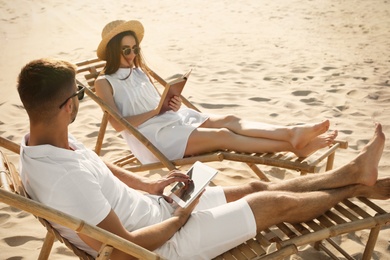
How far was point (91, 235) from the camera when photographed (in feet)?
6.09

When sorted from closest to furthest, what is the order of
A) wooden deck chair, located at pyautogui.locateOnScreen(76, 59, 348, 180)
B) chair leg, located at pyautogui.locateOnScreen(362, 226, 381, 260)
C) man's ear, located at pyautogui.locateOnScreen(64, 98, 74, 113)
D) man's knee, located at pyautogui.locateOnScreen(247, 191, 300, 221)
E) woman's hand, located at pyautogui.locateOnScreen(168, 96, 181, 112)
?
man's ear, located at pyautogui.locateOnScreen(64, 98, 74, 113), man's knee, located at pyautogui.locateOnScreen(247, 191, 300, 221), chair leg, located at pyautogui.locateOnScreen(362, 226, 381, 260), wooden deck chair, located at pyautogui.locateOnScreen(76, 59, 348, 180), woman's hand, located at pyautogui.locateOnScreen(168, 96, 181, 112)

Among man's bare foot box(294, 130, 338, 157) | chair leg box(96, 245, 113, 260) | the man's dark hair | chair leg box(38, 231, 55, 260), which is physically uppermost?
the man's dark hair

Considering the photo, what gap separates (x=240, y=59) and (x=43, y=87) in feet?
18.3

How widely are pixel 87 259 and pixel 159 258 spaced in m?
0.36

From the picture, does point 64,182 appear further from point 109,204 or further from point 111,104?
point 111,104

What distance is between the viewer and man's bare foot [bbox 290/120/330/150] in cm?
320

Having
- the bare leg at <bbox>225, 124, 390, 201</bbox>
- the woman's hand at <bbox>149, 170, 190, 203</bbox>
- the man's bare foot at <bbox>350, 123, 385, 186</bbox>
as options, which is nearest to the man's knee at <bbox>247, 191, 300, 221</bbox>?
the bare leg at <bbox>225, 124, 390, 201</bbox>

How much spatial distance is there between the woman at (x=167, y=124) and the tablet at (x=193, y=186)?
87 cm

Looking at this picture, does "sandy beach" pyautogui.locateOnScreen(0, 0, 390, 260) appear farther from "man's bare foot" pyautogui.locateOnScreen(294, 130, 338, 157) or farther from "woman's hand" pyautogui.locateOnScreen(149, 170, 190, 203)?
"woman's hand" pyautogui.locateOnScreen(149, 170, 190, 203)

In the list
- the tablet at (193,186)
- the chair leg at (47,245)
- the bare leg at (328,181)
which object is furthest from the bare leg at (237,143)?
the chair leg at (47,245)

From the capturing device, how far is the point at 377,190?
271cm

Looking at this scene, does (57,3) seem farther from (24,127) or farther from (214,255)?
(214,255)

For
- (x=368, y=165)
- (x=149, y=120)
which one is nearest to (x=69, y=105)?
(x=149, y=120)

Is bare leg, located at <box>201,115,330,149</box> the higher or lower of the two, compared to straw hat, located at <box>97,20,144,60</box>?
→ lower
